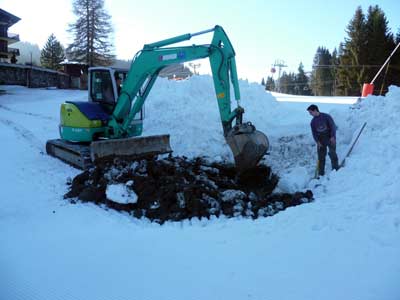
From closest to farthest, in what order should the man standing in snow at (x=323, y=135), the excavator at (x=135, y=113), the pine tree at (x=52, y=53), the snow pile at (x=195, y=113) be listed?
the excavator at (x=135, y=113) < the man standing in snow at (x=323, y=135) < the snow pile at (x=195, y=113) < the pine tree at (x=52, y=53)

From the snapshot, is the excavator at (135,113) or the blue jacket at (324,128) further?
the blue jacket at (324,128)

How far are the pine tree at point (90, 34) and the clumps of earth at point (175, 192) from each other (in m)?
39.3

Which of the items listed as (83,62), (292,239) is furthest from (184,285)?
(83,62)

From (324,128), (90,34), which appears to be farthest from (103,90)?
(90,34)

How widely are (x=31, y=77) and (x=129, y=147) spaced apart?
33.4 metres

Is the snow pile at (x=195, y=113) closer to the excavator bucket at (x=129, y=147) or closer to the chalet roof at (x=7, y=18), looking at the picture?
the excavator bucket at (x=129, y=147)

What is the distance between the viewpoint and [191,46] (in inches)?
297

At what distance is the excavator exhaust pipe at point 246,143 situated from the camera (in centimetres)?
682

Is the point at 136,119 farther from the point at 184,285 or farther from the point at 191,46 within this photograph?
the point at 184,285

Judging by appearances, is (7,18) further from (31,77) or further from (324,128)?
(324,128)

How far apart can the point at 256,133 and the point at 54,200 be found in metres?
4.02

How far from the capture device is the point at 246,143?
6820 millimetres

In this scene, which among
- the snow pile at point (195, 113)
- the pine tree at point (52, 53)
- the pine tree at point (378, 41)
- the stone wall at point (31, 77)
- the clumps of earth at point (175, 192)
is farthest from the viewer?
the pine tree at point (52, 53)

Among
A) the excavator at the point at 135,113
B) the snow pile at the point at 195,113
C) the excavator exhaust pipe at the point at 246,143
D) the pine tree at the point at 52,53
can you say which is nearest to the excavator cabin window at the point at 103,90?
the excavator at the point at 135,113
